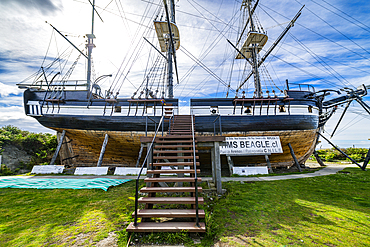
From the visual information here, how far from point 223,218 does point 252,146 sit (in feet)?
26.1

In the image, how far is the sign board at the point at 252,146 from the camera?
10.8 m

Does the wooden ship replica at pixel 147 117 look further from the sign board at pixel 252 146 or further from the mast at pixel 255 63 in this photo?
the mast at pixel 255 63

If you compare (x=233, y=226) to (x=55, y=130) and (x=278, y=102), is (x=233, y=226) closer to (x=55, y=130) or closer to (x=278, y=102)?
(x=278, y=102)

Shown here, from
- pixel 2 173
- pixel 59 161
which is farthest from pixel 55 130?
pixel 2 173

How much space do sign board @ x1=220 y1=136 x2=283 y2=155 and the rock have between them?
1456cm

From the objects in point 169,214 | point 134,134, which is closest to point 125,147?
point 134,134

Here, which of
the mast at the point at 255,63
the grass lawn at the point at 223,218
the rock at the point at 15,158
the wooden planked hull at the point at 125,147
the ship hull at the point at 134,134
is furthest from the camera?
the mast at the point at 255,63

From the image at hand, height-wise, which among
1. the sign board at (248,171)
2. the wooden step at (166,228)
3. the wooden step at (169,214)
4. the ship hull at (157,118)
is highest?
the ship hull at (157,118)

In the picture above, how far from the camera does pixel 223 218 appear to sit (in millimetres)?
3822

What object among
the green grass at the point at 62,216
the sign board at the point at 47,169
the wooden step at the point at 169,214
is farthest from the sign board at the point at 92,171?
the wooden step at the point at 169,214

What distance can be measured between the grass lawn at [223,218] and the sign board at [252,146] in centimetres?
476

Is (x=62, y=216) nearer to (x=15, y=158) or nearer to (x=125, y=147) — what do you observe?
(x=125, y=147)

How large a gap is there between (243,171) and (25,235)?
9.09 metres

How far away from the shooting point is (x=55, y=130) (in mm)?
12500
